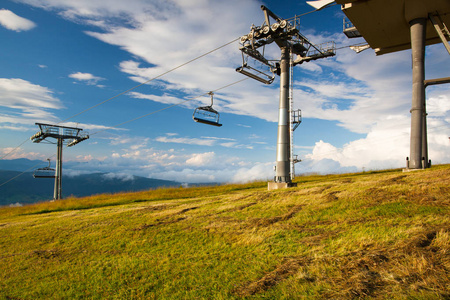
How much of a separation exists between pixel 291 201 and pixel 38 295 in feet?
27.3

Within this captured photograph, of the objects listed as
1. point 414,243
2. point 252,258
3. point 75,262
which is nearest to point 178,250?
point 252,258

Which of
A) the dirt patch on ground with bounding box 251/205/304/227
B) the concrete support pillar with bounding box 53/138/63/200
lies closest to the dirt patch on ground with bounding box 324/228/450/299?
the dirt patch on ground with bounding box 251/205/304/227

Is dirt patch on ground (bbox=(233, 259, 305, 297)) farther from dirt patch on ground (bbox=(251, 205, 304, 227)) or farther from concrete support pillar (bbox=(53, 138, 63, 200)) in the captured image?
concrete support pillar (bbox=(53, 138, 63, 200))

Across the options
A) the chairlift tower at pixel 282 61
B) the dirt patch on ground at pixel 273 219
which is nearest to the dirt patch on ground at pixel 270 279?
the dirt patch on ground at pixel 273 219

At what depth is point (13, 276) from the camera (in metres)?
6.82

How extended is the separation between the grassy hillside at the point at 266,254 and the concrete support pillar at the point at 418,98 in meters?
9.79

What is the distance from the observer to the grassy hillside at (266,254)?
4.16 meters

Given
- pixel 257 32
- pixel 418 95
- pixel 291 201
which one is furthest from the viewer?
pixel 257 32

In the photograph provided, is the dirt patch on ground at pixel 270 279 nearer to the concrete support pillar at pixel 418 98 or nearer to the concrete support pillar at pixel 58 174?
the concrete support pillar at pixel 418 98

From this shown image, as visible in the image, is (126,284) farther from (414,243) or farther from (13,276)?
(414,243)

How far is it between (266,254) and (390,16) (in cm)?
2120

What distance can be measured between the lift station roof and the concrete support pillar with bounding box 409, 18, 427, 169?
33.5 inches

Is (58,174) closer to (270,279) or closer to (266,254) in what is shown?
(266,254)

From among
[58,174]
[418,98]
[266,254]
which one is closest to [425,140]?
[418,98]
